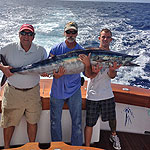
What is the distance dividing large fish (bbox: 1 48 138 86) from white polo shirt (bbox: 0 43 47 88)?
0.06 m

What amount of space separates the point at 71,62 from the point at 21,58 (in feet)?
1.53

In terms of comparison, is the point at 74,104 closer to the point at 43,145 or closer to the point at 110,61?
the point at 110,61

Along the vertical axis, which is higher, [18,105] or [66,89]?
[66,89]

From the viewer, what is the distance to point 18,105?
1843 millimetres

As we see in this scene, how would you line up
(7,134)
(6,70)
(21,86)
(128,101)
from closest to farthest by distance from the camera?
(6,70)
(21,86)
(7,134)
(128,101)

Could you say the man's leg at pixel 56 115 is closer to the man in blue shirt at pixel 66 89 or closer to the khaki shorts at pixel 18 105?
the man in blue shirt at pixel 66 89

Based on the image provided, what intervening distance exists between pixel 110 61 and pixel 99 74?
0.65 feet

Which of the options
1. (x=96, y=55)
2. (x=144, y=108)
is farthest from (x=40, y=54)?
(x=144, y=108)

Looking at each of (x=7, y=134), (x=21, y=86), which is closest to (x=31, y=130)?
(x=7, y=134)

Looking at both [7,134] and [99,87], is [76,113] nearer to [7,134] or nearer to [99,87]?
[99,87]

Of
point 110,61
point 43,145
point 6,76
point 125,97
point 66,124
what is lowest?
point 43,145

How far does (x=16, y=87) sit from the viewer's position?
1810 mm

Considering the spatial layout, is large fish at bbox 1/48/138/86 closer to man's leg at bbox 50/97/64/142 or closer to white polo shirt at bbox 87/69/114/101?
white polo shirt at bbox 87/69/114/101

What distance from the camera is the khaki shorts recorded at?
1.82 metres
